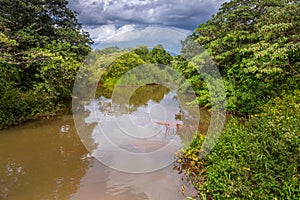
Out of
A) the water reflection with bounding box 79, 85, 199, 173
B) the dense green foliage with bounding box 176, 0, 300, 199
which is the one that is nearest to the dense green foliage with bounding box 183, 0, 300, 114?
the dense green foliage with bounding box 176, 0, 300, 199

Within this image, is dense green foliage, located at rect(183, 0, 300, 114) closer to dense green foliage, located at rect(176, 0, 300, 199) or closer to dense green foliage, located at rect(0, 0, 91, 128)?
dense green foliage, located at rect(176, 0, 300, 199)

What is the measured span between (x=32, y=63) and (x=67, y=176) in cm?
469

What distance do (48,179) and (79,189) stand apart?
78 centimetres

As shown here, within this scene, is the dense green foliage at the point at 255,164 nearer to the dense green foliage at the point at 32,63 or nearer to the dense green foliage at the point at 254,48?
the dense green foliage at the point at 254,48

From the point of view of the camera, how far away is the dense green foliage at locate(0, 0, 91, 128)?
7152 mm

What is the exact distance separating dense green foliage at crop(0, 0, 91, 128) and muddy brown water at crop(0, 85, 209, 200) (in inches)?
57.7

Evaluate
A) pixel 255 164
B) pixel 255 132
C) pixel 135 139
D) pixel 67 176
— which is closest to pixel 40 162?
pixel 67 176

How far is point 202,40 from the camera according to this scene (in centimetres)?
1088

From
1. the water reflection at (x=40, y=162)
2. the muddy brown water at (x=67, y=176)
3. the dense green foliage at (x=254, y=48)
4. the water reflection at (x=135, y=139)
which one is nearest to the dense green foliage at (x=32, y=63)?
the water reflection at (x=40, y=162)

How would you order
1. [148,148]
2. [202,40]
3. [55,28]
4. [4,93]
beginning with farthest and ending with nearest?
[202,40] < [55,28] < [4,93] < [148,148]

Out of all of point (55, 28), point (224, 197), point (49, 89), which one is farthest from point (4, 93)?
point (224, 197)

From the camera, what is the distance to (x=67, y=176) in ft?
14.6

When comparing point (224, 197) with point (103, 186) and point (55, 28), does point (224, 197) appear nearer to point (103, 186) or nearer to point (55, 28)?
point (103, 186)

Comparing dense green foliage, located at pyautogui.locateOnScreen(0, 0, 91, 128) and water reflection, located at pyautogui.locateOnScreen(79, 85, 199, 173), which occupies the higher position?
dense green foliage, located at pyautogui.locateOnScreen(0, 0, 91, 128)
